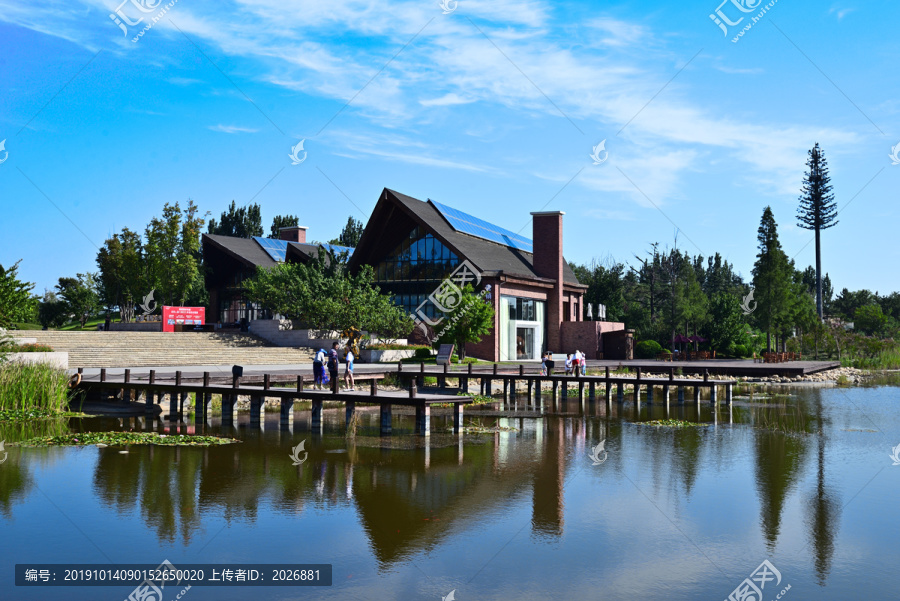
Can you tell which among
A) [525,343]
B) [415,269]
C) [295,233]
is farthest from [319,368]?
[295,233]

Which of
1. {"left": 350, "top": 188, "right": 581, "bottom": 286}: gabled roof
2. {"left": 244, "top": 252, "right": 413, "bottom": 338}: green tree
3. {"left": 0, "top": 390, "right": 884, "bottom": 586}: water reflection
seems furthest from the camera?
{"left": 350, "top": 188, "right": 581, "bottom": 286}: gabled roof

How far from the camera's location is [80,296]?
7356cm

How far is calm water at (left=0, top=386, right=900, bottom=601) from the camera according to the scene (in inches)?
367

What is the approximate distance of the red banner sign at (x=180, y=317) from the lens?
1913 inches

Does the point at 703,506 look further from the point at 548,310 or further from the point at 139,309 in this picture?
the point at 139,309

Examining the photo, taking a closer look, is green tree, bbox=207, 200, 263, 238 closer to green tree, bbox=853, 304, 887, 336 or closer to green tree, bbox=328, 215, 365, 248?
green tree, bbox=328, 215, 365, 248

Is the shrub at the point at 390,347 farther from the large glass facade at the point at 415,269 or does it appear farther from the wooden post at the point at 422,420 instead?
the wooden post at the point at 422,420

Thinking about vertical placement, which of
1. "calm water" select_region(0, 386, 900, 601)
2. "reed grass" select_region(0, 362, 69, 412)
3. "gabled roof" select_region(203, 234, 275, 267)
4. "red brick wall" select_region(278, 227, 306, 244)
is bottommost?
"calm water" select_region(0, 386, 900, 601)

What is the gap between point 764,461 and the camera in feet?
57.3

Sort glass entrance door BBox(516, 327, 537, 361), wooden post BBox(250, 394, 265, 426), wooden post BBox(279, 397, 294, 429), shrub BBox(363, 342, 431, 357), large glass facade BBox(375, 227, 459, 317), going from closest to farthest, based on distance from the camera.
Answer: wooden post BBox(279, 397, 294, 429) < wooden post BBox(250, 394, 265, 426) < shrub BBox(363, 342, 431, 357) < large glass facade BBox(375, 227, 459, 317) < glass entrance door BBox(516, 327, 537, 361)

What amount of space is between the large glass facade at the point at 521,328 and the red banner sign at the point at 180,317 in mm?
21022

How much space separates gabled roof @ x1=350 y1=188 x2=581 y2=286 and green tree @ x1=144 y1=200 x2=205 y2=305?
16.2 m

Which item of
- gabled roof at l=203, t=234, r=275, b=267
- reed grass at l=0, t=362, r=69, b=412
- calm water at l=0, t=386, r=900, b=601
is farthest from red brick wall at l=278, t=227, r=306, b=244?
calm water at l=0, t=386, r=900, b=601

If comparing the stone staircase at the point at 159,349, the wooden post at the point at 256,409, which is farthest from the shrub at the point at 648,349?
the wooden post at the point at 256,409
